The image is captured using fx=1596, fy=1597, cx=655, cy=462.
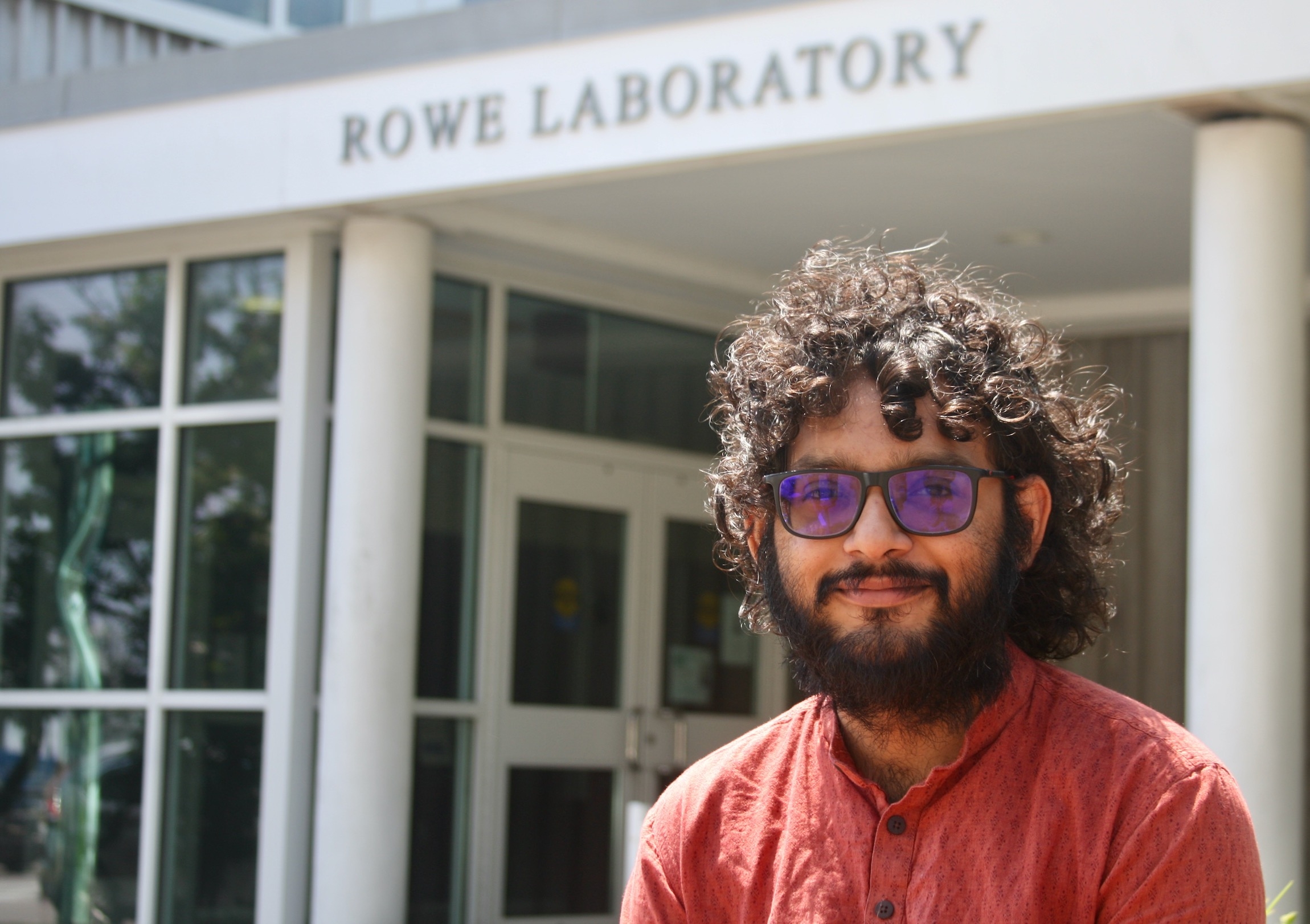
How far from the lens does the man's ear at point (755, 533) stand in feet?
6.81

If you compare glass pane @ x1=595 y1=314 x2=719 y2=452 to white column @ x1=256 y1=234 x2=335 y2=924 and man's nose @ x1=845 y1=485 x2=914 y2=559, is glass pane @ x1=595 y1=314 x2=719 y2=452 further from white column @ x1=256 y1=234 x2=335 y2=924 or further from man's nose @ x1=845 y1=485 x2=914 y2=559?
man's nose @ x1=845 y1=485 x2=914 y2=559

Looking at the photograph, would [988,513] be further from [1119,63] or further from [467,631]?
[467,631]

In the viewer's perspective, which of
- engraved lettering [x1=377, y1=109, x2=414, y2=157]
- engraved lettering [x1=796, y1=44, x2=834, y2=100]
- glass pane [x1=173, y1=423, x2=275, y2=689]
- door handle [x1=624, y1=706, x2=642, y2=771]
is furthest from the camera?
door handle [x1=624, y1=706, x2=642, y2=771]

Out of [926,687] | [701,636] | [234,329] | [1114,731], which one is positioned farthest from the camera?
[701,636]

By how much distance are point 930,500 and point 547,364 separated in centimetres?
638

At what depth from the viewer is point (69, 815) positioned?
7543 millimetres

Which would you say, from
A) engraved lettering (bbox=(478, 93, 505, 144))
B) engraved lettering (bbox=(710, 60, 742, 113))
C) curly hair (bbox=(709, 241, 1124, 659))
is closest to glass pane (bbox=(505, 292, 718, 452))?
engraved lettering (bbox=(478, 93, 505, 144))

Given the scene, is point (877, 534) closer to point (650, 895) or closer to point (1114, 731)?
point (1114, 731)

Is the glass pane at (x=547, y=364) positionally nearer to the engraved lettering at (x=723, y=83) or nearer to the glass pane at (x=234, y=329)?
the glass pane at (x=234, y=329)

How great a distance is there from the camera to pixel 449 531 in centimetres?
775

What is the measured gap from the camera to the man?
1630 mm

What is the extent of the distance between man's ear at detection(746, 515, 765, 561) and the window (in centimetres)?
543

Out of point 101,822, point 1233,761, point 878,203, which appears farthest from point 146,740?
point 1233,761

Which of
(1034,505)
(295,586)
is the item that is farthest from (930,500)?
(295,586)
